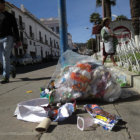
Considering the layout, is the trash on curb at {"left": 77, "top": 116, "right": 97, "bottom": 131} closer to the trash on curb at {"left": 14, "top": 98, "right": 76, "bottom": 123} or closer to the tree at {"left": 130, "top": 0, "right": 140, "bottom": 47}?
the trash on curb at {"left": 14, "top": 98, "right": 76, "bottom": 123}

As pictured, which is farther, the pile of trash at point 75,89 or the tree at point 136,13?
the tree at point 136,13

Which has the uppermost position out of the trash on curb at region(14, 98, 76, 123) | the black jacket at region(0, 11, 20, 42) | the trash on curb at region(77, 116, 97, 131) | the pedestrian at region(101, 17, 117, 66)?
the black jacket at region(0, 11, 20, 42)

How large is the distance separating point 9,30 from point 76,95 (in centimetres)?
285

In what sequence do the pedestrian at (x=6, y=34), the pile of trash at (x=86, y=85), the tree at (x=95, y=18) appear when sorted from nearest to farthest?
the pile of trash at (x=86, y=85), the pedestrian at (x=6, y=34), the tree at (x=95, y=18)

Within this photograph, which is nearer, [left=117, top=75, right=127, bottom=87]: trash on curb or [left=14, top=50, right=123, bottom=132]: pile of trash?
[left=14, top=50, right=123, bottom=132]: pile of trash

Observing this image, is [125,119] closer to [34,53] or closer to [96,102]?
[96,102]

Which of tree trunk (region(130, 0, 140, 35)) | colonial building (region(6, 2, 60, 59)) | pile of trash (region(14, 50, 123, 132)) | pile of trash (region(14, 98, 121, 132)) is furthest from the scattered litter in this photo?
colonial building (region(6, 2, 60, 59))

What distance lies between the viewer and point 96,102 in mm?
2207

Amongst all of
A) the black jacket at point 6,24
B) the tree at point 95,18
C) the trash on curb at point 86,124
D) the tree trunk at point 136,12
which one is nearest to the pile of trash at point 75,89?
the trash on curb at point 86,124

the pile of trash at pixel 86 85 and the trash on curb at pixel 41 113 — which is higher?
the pile of trash at pixel 86 85

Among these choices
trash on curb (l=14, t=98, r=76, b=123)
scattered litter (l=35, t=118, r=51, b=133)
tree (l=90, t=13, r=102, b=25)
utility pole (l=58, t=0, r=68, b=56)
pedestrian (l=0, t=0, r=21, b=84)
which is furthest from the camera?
tree (l=90, t=13, r=102, b=25)

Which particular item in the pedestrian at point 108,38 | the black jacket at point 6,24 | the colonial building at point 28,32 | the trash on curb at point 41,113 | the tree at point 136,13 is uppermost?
the colonial building at point 28,32

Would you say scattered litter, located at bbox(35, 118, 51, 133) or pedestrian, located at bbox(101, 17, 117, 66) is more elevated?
pedestrian, located at bbox(101, 17, 117, 66)

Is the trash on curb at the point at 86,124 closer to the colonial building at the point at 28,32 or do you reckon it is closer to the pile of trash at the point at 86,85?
the pile of trash at the point at 86,85
